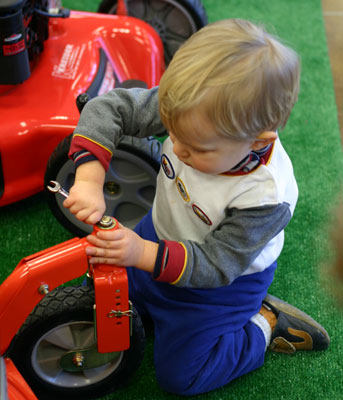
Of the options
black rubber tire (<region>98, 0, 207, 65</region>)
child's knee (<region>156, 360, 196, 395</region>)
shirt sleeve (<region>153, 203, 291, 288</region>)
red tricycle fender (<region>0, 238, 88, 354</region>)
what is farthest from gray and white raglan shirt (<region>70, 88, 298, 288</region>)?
black rubber tire (<region>98, 0, 207, 65</region>)

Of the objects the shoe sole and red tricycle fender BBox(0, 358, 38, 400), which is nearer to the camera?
red tricycle fender BBox(0, 358, 38, 400)

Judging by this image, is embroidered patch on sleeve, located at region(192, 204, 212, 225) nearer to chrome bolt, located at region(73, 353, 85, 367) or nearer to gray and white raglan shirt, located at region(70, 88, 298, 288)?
gray and white raglan shirt, located at region(70, 88, 298, 288)

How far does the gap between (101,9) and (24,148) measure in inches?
24.3

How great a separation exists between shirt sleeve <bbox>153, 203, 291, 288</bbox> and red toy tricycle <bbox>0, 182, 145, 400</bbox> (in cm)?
6

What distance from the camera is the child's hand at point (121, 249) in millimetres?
694

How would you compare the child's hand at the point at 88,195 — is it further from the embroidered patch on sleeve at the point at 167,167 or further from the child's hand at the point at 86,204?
the embroidered patch on sleeve at the point at 167,167

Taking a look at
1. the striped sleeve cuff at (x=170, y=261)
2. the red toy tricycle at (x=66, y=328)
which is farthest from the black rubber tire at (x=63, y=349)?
the striped sleeve cuff at (x=170, y=261)

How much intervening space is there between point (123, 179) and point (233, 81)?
534 millimetres

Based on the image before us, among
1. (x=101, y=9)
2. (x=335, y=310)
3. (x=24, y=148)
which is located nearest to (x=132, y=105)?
(x=24, y=148)

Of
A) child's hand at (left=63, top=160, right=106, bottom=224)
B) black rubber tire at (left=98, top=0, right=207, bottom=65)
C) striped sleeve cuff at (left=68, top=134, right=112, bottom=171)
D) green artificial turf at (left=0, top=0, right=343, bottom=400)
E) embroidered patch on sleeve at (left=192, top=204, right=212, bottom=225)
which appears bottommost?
green artificial turf at (left=0, top=0, right=343, bottom=400)

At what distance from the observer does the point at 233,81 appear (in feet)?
2.01

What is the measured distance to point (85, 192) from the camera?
0.75 metres

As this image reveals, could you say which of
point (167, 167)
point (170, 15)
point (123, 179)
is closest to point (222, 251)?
point (167, 167)

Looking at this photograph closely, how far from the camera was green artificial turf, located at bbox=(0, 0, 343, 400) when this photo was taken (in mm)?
1002
